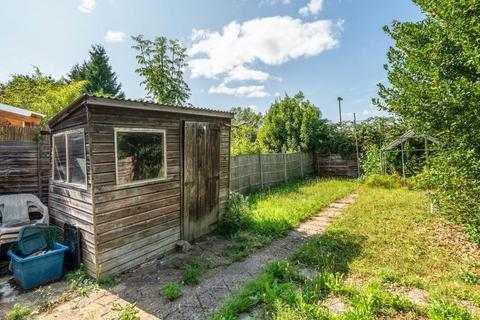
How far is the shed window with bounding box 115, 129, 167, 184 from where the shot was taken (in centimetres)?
372

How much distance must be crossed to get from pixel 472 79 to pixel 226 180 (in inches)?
192

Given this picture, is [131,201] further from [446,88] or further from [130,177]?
[446,88]

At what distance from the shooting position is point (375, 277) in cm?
327

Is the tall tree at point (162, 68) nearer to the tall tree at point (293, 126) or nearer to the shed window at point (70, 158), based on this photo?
the tall tree at point (293, 126)

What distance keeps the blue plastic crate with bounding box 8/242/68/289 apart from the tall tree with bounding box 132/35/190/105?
40.8 ft

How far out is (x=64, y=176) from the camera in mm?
4387

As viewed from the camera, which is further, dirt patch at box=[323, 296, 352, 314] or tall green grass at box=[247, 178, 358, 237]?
tall green grass at box=[247, 178, 358, 237]

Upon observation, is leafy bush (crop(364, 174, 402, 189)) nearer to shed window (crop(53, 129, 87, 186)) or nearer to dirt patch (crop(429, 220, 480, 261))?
dirt patch (crop(429, 220, 480, 261))

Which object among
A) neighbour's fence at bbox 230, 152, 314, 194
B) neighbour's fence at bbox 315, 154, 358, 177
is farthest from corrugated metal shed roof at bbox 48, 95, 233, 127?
neighbour's fence at bbox 315, 154, 358, 177

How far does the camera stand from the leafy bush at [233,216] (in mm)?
5500

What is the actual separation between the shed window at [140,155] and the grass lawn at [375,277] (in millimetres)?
2485

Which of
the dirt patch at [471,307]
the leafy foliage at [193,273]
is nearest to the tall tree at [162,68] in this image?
the leafy foliage at [193,273]

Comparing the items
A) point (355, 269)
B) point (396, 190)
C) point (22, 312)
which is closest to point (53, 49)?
point (22, 312)

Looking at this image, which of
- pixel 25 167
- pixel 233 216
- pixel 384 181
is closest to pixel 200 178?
pixel 233 216
